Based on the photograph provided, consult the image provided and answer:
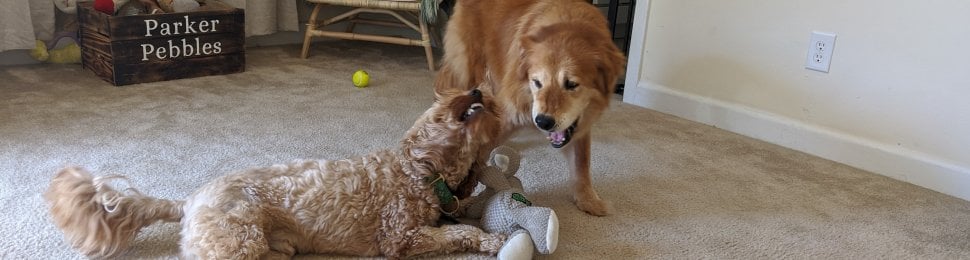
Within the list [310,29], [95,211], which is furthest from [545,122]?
[310,29]

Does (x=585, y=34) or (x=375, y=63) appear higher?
(x=585, y=34)

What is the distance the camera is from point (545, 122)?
5.26 feet

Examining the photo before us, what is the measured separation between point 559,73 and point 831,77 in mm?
1188

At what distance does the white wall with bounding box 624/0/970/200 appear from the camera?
2.07 m

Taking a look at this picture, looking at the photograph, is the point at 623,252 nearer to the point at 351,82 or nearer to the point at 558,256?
the point at 558,256

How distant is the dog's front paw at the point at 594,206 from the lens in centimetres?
172

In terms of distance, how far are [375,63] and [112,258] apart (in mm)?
2156

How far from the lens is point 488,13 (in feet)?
7.04

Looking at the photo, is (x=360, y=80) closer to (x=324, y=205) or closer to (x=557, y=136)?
(x=557, y=136)

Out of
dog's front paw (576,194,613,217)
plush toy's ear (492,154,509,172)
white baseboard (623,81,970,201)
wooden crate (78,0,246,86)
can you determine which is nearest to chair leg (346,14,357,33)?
wooden crate (78,0,246,86)

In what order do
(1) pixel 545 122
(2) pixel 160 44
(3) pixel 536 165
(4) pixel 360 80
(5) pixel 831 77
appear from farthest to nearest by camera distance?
1. (4) pixel 360 80
2. (2) pixel 160 44
3. (5) pixel 831 77
4. (3) pixel 536 165
5. (1) pixel 545 122

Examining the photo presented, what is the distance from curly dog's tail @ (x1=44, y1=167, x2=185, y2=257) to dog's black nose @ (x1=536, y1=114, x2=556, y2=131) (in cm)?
79

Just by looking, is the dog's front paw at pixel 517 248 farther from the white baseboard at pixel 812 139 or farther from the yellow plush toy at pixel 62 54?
the yellow plush toy at pixel 62 54

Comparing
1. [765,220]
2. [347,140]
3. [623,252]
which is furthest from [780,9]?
[347,140]
